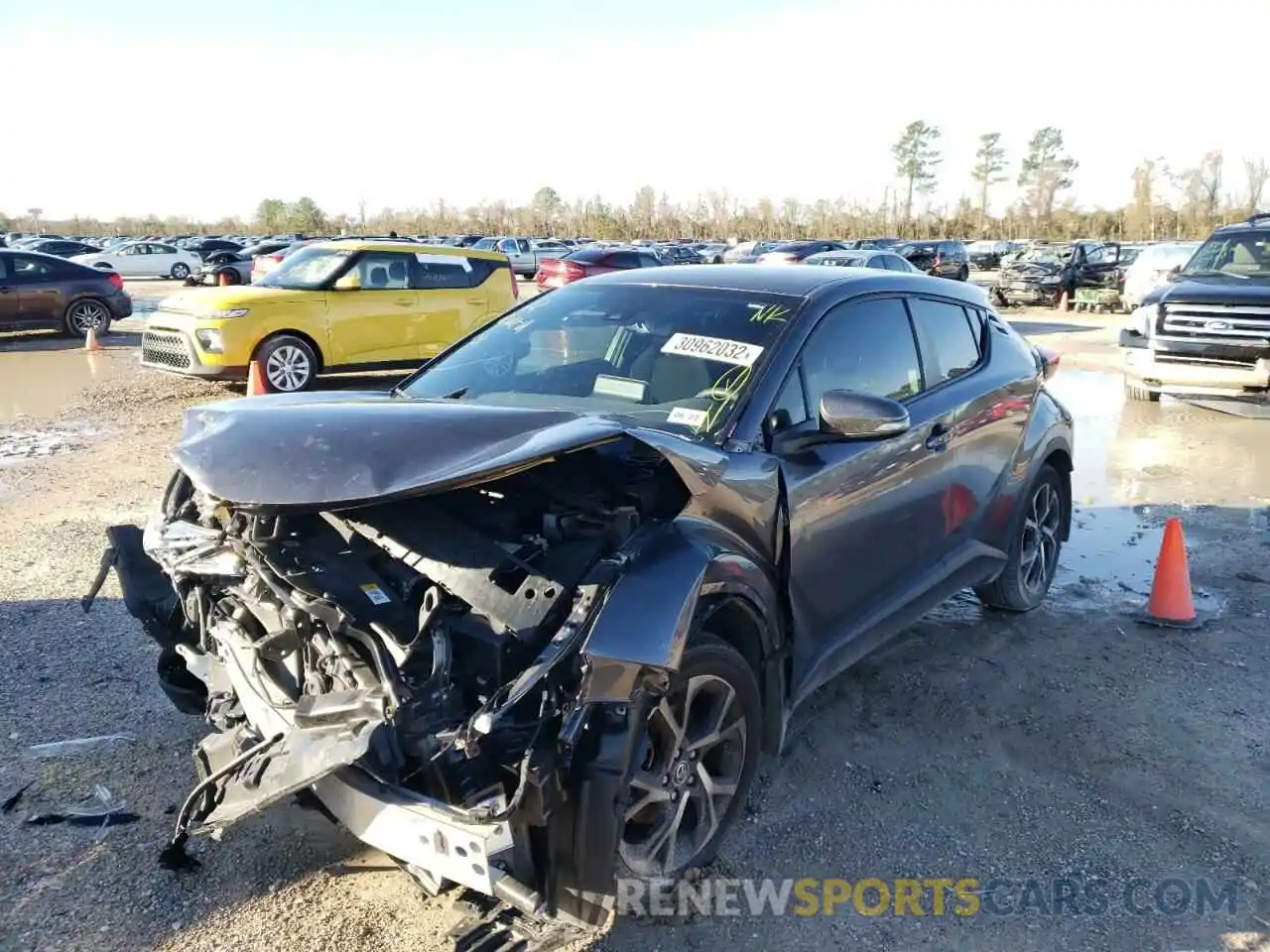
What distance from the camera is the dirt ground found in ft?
9.68

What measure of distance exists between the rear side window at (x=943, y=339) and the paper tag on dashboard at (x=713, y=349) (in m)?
1.17

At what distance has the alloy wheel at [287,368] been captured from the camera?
445 inches

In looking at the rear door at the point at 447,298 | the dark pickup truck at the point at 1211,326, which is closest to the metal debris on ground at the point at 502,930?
the rear door at the point at 447,298

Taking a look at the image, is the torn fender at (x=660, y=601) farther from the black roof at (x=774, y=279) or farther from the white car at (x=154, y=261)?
the white car at (x=154, y=261)

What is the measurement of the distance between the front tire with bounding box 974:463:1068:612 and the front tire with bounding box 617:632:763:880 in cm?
248

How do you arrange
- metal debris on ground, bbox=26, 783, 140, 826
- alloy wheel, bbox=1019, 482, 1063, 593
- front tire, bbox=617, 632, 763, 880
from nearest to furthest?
1. front tire, bbox=617, 632, 763, 880
2. metal debris on ground, bbox=26, 783, 140, 826
3. alloy wheel, bbox=1019, 482, 1063, 593

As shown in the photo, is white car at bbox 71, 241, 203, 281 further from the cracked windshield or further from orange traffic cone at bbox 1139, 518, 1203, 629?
orange traffic cone at bbox 1139, 518, 1203, 629

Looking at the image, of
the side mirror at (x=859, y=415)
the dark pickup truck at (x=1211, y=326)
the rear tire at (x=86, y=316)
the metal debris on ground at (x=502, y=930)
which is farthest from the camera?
the rear tire at (x=86, y=316)

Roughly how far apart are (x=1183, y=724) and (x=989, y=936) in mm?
1871

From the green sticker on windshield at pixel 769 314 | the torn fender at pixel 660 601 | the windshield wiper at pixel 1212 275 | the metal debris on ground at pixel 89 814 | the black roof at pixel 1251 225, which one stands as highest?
the black roof at pixel 1251 225

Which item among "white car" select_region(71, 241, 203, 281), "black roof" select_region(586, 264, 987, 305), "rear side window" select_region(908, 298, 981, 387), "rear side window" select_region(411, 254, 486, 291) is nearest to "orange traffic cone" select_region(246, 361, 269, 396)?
"rear side window" select_region(411, 254, 486, 291)

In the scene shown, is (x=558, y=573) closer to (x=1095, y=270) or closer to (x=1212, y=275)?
(x=1212, y=275)

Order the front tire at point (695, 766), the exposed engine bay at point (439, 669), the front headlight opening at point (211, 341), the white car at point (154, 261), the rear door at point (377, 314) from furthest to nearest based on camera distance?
the white car at point (154, 261), the rear door at point (377, 314), the front headlight opening at point (211, 341), the front tire at point (695, 766), the exposed engine bay at point (439, 669)

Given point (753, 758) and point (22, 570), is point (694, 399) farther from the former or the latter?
point (22, 570)
